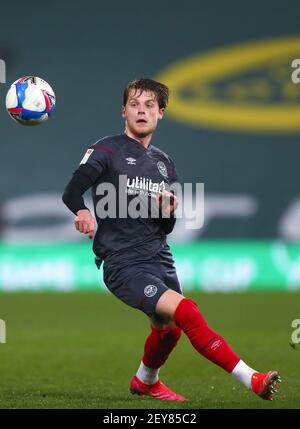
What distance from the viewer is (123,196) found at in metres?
5.98

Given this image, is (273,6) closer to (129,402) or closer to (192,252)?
(192,252)

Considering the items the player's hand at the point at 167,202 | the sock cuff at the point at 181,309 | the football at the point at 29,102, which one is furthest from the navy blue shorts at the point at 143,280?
the football at the point at 29,102

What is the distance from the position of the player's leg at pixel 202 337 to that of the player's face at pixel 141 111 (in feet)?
3.83

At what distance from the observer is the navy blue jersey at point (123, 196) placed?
5941mm

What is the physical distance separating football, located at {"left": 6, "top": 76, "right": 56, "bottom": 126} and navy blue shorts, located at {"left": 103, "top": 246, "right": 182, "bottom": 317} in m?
1.16

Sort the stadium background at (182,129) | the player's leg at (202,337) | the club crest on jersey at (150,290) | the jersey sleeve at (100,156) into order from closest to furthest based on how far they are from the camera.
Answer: the player's leg at (202,337) → the club crest on jersey at (150,290) → the jersey sleeve at (100,156) → the stadium background at (182,129)

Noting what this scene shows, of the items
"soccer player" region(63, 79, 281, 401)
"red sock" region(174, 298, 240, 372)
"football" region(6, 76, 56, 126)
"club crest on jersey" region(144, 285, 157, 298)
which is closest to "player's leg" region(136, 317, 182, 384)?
"soccer player" region(63, 79, 281, 401)

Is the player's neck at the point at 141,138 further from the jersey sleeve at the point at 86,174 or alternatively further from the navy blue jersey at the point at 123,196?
the jersey sleeve at the point at 86,174

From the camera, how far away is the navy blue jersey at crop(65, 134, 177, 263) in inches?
234

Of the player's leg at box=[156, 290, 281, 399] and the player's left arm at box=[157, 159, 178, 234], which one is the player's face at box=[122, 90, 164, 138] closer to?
the player's left arm at box=[157, 159, 178, 234]

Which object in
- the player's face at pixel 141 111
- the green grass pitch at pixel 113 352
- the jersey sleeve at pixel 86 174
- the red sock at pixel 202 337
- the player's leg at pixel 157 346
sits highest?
the player's face at pixel 141 111

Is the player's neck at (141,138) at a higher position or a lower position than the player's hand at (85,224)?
higher

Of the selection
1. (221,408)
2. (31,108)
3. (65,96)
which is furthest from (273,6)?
(221,408)

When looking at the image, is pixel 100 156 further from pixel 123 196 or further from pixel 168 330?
pixel 168 330
